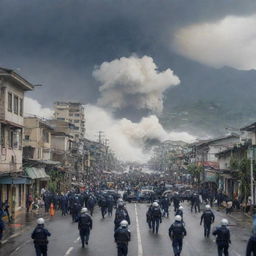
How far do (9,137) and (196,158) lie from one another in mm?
60804

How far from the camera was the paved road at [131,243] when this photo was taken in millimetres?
22969

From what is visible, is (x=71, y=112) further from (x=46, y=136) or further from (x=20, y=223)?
(x=20, y=223)

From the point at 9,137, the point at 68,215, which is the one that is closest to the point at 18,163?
the point at 9,137

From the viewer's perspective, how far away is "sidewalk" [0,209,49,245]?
29.8 m

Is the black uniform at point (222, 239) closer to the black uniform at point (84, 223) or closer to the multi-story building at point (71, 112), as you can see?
the black uniform at point (84, 223)

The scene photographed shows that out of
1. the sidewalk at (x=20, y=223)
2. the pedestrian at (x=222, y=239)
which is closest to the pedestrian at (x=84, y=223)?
the sidewalk at (x=20, y=223)

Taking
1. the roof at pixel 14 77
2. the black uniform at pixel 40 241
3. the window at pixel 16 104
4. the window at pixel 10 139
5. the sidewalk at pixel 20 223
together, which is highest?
the roof at pixel 14 77

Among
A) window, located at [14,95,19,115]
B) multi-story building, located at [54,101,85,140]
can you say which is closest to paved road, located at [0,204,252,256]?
window, located at [14,95,19,115]

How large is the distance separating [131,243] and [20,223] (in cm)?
1296

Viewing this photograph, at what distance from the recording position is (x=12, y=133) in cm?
4688

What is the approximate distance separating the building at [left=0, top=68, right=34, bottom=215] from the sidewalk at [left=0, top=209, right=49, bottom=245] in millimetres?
1090

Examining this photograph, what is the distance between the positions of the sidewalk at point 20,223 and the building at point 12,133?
1.09m

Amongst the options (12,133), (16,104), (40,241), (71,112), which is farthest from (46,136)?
(71,112)

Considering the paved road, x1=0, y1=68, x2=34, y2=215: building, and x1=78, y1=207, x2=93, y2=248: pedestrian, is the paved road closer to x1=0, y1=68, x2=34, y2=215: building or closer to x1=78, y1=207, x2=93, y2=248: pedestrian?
x1=78, y1=207, x2=93, y2=248: pedestrian
